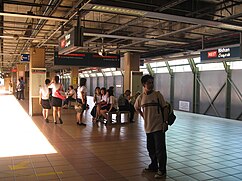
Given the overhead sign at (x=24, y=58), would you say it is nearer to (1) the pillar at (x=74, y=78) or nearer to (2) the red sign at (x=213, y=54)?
(1) the pillar at (x=74, y=78)

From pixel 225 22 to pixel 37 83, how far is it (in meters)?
7.78

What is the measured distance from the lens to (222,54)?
8109 mm

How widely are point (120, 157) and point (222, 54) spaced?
15.6 feet

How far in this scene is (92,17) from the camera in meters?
8.00

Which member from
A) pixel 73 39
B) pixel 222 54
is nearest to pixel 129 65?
pixel 222 54

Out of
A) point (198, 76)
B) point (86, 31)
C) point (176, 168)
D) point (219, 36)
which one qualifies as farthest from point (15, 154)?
point (198, 76)

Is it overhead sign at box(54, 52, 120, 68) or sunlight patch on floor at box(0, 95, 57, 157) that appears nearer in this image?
sunlight patch on floor at box(0, 95, 57, 157)

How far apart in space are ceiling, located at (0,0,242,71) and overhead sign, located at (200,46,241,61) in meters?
0.56

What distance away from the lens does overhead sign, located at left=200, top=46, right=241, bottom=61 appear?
7641 mm

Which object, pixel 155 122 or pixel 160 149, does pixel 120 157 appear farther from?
pixel 155 122

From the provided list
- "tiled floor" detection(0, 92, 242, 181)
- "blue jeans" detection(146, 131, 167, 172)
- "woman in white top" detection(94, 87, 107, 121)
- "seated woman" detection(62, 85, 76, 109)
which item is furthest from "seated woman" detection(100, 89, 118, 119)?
"blue jeans" detection(146, 131, 167, 172)

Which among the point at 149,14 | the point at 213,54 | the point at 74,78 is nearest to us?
the point at 149,14

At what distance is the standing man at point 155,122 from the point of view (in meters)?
4.17

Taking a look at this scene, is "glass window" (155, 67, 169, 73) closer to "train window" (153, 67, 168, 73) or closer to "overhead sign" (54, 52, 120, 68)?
"train window" (153, 67, 168, 73)
